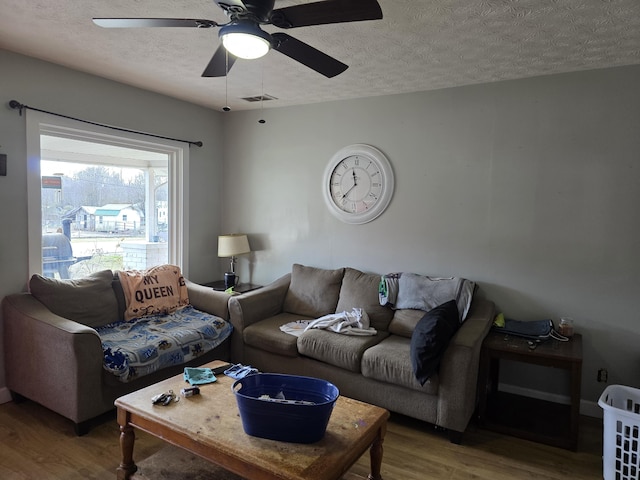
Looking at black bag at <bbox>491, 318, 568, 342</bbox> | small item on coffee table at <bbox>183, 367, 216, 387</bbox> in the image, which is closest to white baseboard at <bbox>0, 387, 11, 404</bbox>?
small item on coffee table at <bbox>183, 367, 216, 387</bbox>

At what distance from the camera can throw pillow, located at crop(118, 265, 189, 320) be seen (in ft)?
11.0

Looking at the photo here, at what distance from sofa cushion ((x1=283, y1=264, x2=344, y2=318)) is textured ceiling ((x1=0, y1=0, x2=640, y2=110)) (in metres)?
1.59

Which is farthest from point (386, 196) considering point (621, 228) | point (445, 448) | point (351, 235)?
point (445, 448)

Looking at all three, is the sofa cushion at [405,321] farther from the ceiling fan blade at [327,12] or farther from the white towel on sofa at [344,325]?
the ceiling fan blade at [327,12]

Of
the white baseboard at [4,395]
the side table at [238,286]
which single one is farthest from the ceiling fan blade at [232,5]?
the white baseboard at [4,395]

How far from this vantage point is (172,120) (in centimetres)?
401

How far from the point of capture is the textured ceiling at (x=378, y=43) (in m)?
2.09

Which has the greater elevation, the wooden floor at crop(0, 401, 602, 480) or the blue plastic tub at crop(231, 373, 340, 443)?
the blue plastic tub at crop(231, 373, 340, 443)

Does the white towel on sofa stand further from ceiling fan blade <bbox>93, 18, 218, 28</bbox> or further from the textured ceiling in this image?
ceiling fan blade <bbox>93, 18, 218, 28</bbox>

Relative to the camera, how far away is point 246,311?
3471 mm

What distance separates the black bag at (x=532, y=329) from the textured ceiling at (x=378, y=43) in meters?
1.77

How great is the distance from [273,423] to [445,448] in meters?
1.35

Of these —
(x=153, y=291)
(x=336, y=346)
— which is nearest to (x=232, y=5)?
(x=336, y=346)

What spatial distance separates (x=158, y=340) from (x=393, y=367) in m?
1.61
